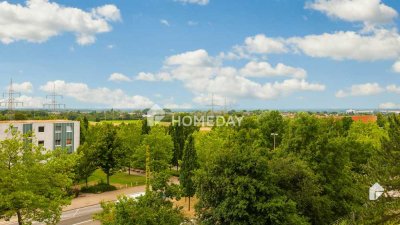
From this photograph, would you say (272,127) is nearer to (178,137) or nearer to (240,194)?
(178,137)

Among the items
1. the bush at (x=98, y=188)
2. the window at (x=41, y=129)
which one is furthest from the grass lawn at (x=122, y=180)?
the window at (x=41, y=129)

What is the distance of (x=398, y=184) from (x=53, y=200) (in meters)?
21.8

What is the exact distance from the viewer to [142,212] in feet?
53.9

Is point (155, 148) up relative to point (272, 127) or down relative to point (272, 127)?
down

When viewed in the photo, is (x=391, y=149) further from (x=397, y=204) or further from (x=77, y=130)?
(x=77, y=130)

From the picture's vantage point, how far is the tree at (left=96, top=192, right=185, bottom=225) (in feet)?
53.3

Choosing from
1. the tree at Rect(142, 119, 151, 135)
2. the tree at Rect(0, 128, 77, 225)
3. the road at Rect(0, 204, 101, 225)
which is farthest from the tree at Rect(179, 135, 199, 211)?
the tree at Rect(142, 119, 151, 135)

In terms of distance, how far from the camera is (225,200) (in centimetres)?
2194

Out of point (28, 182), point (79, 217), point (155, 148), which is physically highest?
point (28, 182)

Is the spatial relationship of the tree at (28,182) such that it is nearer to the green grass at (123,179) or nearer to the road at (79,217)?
the road at (79,217)

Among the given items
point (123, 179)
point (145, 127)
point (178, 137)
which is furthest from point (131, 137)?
point (145, 127)

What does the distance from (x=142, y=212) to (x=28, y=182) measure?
22.4 ft

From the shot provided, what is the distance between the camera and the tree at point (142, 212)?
53.3 ft

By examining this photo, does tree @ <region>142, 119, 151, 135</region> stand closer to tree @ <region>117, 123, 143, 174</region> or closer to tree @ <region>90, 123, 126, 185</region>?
tree @ <region>117, 123, 143, 174</region>
